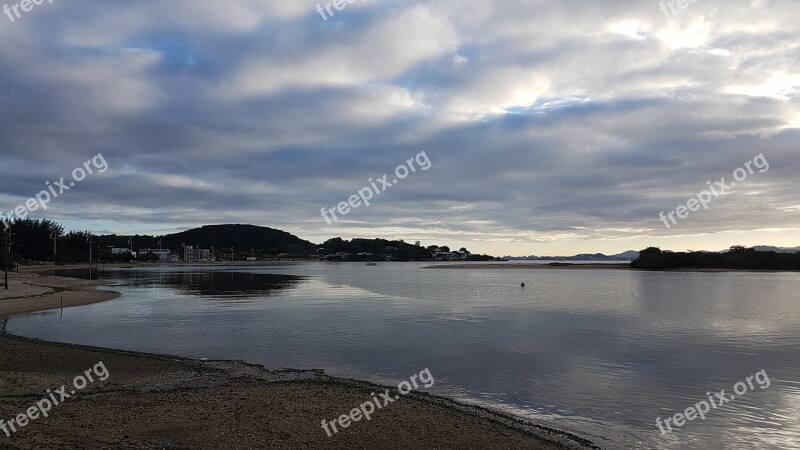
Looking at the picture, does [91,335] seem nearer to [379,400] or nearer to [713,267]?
[379,400]

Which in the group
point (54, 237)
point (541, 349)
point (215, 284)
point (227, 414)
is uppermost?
point (54, 237)

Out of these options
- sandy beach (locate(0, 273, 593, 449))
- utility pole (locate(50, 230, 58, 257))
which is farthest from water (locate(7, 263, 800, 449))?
utility pole (locate(50, 230, 58, 257))

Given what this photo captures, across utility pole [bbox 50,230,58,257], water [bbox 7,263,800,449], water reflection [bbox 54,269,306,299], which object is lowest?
water [bbox 7,263,800,449]

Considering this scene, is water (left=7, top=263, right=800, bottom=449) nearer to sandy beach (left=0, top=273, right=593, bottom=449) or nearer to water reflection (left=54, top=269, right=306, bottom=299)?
sandy beach (left=0, top=273, right=593, bottom=449)

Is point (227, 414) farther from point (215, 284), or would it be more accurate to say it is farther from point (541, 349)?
point (215, 284)

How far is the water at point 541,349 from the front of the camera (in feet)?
41.8

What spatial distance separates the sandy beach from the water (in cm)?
172

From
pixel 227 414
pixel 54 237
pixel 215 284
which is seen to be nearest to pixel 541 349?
pixel 227 414

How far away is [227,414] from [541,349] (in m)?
14.5

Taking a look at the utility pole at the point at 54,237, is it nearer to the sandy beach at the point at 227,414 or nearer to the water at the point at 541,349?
the water at the point at 541,349

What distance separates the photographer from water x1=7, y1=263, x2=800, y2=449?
41.8 feet

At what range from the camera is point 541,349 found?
21719 millimetres

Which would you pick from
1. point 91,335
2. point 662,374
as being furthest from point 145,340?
point 662,374

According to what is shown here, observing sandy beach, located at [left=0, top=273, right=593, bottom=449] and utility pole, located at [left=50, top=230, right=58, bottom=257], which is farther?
utility pole, located at [left=50, top=230, right=58, bottom=257]
